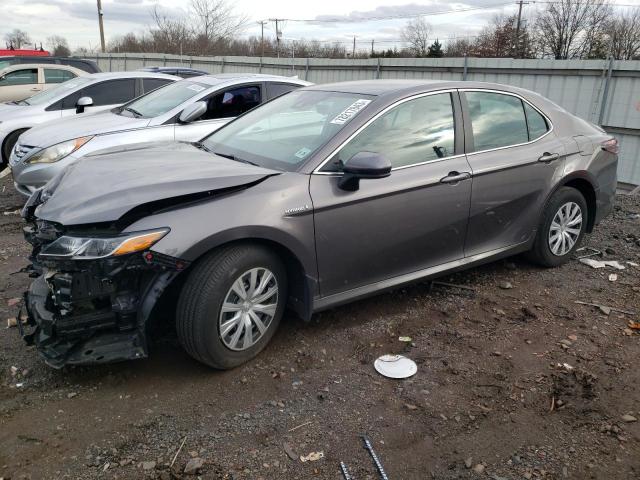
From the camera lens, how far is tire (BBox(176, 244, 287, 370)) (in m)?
2.95

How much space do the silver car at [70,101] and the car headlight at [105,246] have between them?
572 cm

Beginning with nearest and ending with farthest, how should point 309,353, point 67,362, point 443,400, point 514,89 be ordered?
point 67,362 → point 443,400 → point 309,353 → point 514,89

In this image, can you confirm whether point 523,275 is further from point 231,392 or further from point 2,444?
point 2,444

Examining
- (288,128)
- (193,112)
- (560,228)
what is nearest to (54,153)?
(193,112)

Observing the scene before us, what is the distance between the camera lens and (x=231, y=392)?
3062 millimetres

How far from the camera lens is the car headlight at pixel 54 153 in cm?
591

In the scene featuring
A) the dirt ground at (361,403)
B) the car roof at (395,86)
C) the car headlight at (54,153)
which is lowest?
the dirt ground at (361,403)

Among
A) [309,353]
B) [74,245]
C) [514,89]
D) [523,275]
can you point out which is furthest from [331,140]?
[523,275]

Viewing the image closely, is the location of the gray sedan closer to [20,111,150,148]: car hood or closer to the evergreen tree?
[20,111,150,148]: car hood

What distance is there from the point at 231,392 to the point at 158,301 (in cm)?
66

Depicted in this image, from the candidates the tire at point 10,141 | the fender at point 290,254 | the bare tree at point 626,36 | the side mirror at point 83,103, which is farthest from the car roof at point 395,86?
the bare tree at point 626,36

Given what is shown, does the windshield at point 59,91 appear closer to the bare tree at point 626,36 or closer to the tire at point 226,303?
the tire at point 226,303

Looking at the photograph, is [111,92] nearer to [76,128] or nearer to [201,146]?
[76,128]

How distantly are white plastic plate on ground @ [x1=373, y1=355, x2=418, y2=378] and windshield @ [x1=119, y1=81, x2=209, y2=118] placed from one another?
15.1 ft
